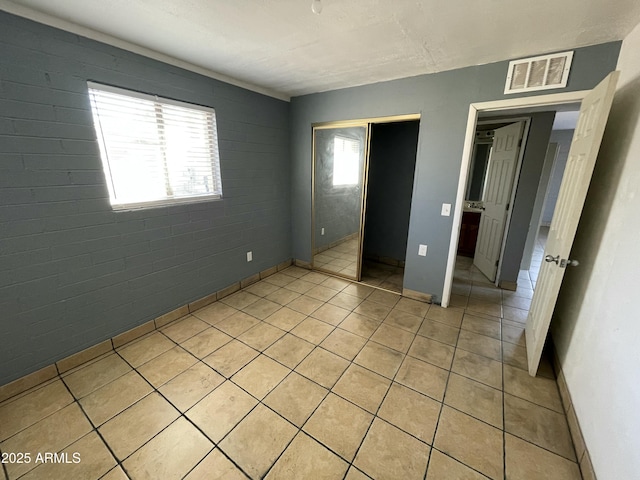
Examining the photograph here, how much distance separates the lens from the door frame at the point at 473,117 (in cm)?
198

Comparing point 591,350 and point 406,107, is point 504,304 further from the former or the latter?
point 406,107

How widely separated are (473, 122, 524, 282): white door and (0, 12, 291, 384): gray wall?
11.1 ft

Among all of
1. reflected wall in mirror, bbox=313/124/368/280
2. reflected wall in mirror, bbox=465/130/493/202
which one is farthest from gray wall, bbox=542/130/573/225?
reflected wall in mirror, bbox=313/124/368/280

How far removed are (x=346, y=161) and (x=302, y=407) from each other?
158 inches

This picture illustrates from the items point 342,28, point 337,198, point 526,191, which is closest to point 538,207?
point 526,191

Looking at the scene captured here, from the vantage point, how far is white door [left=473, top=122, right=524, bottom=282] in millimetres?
3166

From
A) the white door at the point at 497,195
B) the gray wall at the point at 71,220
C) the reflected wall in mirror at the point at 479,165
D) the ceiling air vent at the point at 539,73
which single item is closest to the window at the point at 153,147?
the gray wall at the point at 71,220

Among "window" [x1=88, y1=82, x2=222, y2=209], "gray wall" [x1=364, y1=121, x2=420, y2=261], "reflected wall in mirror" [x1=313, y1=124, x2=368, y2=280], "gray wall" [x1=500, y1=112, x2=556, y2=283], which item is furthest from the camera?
"reflected wall in mirror" [x1=313, y1=124, x2=368, y2=280]

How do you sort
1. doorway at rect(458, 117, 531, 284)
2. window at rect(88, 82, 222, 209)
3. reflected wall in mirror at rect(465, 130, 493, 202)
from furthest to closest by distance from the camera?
reflected wall in mirror at rect(465, 130, 493, 202), doorway at rect(458, 117, 531, 284), window at rect(88, 82, 222, 209)

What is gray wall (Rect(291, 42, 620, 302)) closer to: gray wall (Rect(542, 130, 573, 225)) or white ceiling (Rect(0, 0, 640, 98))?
white ceiling (Rect(0, 0, 640, 98))

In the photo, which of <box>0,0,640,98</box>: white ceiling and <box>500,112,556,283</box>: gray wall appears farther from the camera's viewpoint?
<box>500,112,556,283</box>: gray wall

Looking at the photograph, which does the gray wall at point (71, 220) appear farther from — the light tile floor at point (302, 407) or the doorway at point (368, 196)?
the doorway at point (368, 196)

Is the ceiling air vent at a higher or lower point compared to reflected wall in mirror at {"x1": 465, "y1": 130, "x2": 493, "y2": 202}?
higher

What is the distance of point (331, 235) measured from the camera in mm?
4746
